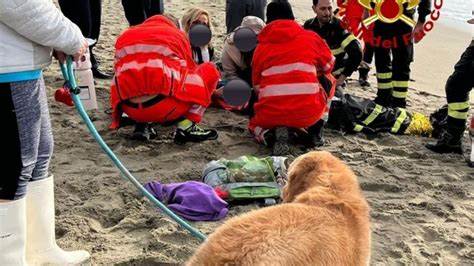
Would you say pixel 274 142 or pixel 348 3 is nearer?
pixel 274 142

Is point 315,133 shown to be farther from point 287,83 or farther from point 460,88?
point 460,88

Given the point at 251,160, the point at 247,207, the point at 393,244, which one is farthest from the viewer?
the point at 251,160

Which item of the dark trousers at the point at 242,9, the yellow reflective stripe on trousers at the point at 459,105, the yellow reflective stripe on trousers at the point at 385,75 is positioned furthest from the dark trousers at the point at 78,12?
the yellow reflective stripe on trousers at the point at 459,105

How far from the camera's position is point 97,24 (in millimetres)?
7078

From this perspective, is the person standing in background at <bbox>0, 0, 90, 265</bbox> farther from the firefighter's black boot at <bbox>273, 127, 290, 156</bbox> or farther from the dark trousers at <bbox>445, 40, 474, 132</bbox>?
the dark trousers at <bbox>445, 40, 474, 132</bbox>

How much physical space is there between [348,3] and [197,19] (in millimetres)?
1634

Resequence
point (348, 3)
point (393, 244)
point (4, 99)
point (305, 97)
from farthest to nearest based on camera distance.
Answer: point (348, 3)
point (305, 97)
point (393, 244)
point (4, 99)

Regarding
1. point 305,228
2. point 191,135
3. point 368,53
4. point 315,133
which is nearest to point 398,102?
point 368,53

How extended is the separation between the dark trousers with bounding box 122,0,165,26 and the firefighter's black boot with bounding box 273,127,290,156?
2.76 metres

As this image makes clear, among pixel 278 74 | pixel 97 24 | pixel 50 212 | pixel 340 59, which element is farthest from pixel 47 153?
pixel 97 24

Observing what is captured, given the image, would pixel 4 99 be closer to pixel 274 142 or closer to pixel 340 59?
pixel 274 142

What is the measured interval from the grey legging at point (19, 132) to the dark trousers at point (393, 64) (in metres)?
4.26

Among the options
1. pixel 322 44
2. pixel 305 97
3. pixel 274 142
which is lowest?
pixel 274 142

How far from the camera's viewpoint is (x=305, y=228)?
2240mm
